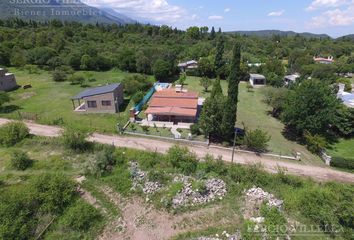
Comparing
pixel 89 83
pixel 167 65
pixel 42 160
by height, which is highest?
pixel 167 65

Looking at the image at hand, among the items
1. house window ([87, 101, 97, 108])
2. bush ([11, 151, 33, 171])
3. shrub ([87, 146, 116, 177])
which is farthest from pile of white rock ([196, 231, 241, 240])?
house window ([87, 101, 97, 108])

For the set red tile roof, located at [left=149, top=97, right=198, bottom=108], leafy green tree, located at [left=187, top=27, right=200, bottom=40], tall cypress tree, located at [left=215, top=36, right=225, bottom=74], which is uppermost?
leafy green tree, located at [left=187, top=27, right=200, bottom=40]

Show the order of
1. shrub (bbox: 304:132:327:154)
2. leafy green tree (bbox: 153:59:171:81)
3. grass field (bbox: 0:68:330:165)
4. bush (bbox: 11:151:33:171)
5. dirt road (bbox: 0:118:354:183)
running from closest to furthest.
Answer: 1. bush (bbox: 11:151:33:171)
2. dirt road (bbox: 0:118:354:183)
3. shrub (bbox: 304:132:327:154)
4. grass field (bbox: 0:68:330:165)
5. leafy green tree (bbox: 153:59:171:81)

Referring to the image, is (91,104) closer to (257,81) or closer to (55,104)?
(55,104)

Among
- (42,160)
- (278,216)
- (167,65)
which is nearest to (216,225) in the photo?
(278,216)

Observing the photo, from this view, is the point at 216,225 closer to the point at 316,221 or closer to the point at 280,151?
the point at 316,221

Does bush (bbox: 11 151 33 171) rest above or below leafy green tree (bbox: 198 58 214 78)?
below

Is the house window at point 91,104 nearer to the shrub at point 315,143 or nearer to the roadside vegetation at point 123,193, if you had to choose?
the roadside vegetation at point 123,193

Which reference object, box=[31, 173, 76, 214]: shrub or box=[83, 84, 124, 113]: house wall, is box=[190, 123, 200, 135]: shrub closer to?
box=[83, 84, 124, 113]: house wall
